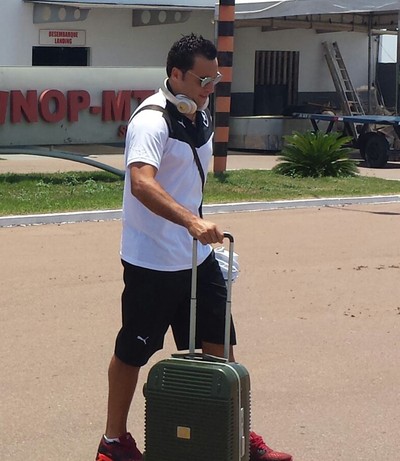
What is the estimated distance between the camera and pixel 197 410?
3.85m

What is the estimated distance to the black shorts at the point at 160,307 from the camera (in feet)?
14.2

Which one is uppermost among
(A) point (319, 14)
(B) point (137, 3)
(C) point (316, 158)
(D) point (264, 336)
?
(B) point (137, 3)

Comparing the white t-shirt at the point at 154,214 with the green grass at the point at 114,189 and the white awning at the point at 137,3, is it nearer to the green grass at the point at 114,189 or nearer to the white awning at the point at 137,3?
the green grass at the point at 114,189

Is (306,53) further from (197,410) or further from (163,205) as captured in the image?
(197,410)

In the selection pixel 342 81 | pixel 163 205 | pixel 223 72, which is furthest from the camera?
pixel 342 81

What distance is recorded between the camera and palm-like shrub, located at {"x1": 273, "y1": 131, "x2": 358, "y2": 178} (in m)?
16.4

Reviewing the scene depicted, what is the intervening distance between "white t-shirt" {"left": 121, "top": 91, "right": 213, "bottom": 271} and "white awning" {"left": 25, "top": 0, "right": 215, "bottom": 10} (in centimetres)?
1636

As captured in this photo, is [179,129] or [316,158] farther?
[316,158]

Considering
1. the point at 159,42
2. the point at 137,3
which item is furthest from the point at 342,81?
the point at 137,3

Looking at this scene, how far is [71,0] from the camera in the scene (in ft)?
65.6

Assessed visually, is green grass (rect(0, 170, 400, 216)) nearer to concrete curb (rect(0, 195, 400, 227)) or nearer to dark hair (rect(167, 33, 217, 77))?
concrete curb (rect(0, 195, 400, 227))

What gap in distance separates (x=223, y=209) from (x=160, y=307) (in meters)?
8.50

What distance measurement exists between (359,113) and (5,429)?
69.6 feet

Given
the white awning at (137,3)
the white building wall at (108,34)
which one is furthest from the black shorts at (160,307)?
the white building wall at (108,34)
